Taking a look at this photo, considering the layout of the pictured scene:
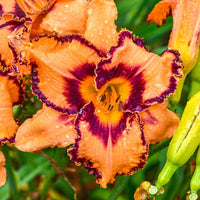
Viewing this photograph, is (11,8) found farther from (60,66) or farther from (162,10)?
(162,10)

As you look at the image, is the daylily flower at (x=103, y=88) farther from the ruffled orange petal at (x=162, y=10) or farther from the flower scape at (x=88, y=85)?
the ruffled orange petal at (x=162, y=10)

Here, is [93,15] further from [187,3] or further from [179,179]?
[179,179]

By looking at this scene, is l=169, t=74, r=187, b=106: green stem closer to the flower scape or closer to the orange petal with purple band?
the flower scape

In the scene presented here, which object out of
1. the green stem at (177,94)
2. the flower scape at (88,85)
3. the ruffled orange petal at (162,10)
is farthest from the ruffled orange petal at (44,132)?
the ruffled orange petal at (162,10)

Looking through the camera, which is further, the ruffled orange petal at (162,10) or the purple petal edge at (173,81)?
the ruffled orange petal at (162,10)

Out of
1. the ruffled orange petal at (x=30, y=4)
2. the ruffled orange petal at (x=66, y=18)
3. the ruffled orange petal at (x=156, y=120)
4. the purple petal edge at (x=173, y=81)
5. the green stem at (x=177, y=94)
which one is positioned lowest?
the ruffled orange petal at (x=156, y=120)

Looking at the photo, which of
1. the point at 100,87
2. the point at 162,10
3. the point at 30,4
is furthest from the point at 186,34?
the point at 30,4
